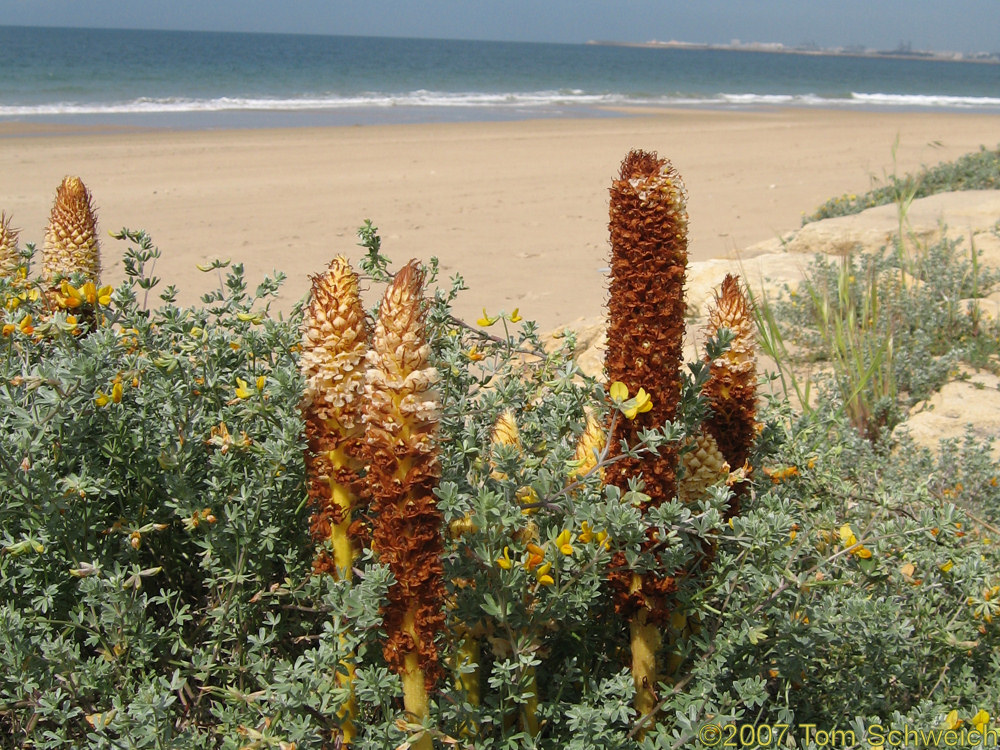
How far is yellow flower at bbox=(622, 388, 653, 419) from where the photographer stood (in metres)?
1.68

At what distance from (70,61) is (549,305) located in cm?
5269

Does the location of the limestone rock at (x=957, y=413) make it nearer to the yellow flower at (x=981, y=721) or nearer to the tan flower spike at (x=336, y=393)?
the yellow flower at (x=981, y=721)

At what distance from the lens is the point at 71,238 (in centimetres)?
293

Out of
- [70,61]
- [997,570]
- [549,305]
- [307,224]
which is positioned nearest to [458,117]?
[307,224]

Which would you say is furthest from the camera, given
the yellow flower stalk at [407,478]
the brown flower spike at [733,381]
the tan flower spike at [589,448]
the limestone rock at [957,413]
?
the limestone rock at [957,413]

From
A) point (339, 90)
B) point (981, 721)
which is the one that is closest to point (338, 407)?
point (981, 721)

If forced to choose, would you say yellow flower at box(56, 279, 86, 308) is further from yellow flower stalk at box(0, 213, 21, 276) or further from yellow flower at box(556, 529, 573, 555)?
yellow flower at box(556, 529, 573, 555)

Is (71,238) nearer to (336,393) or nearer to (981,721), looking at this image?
(336,393)

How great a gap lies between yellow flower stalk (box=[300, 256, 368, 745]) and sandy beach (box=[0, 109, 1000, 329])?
3375 mm

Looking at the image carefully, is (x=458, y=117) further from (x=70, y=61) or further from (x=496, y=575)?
(x=70, y=61)

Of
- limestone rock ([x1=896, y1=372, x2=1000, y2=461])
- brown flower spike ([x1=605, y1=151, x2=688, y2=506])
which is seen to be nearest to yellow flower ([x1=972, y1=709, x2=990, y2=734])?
brown flower spike ([x1=605, y1=151, x2=688, y2=506])

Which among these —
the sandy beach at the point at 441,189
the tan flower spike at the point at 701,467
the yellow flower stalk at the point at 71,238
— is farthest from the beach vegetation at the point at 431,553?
the sandy beach at the point at 441,189

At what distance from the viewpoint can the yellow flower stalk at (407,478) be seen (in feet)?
4.74

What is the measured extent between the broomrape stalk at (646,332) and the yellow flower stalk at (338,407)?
0.52m
